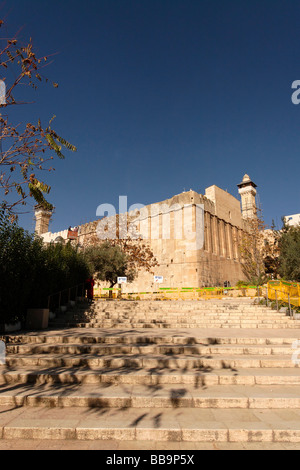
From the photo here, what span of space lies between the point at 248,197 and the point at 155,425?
145 feet

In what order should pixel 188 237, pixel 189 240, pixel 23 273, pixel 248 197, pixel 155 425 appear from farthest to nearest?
pixel 248 197, pixel 188 237, pixel 189 240, pixel 23 273, pixel 155 425

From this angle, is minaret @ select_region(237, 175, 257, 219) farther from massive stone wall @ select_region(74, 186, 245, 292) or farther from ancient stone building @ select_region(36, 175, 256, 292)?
massive stone wall @ select_region(74, 186, 245, 292)

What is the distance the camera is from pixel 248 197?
43.4 m

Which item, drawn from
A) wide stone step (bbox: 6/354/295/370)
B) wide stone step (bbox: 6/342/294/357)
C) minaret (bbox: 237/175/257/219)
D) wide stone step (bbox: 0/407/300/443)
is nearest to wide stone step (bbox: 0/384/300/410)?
wide stone step (bbox: 0/407/300/443)

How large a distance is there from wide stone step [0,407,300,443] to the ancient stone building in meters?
23.2

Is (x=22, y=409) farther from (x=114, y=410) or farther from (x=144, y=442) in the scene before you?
(x=144, y=442)

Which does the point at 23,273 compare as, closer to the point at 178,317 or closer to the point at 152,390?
the point at 178,317

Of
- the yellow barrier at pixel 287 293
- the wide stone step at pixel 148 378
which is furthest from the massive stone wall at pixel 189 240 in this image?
the wide stone step at pixel 148 378

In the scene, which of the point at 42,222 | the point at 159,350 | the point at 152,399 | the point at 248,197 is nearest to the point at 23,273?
the point at 159,350

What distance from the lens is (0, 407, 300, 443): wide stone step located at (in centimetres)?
294

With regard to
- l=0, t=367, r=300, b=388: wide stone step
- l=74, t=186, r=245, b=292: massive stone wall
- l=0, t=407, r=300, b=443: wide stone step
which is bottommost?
l=0, t=407, r=300, b=443: wide stone step

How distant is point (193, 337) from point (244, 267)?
105ft

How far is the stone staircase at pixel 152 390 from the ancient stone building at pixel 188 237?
2084cm
